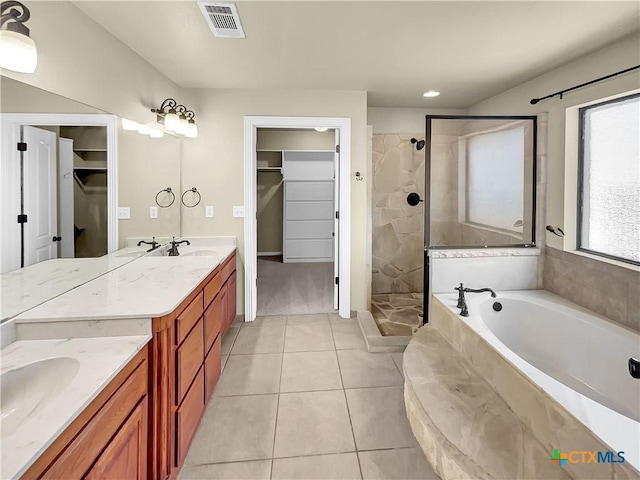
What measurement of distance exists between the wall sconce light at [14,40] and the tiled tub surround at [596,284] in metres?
3.37

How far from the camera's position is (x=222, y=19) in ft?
6.53

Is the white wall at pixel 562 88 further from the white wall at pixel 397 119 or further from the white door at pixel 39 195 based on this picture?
the white door at pixel 39 195

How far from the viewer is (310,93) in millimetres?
3400

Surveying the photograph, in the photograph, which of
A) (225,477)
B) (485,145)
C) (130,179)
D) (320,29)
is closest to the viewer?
(225,477)

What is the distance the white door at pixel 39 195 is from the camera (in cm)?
135

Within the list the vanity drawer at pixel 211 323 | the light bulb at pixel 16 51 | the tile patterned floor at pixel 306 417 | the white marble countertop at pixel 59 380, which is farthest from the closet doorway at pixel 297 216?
the white marble countertop at pixel 59 380

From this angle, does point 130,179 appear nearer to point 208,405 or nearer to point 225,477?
point 208,405

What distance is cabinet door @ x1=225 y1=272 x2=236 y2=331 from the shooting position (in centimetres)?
317

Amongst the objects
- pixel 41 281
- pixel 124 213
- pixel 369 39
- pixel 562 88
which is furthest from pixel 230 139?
pixel 562 88

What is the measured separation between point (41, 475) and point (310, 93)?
3.38 metres

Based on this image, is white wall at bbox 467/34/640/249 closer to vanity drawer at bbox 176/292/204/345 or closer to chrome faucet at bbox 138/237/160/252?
vanity drawer at bbox 176/292/204/345

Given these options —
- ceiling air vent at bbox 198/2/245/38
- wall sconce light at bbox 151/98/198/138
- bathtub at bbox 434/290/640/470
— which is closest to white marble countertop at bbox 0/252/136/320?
wall sconce light at bbox 151/98/198/138

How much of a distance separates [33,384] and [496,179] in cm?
337

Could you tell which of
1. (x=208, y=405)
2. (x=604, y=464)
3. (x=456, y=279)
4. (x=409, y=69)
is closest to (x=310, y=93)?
(x=409, y=69)
